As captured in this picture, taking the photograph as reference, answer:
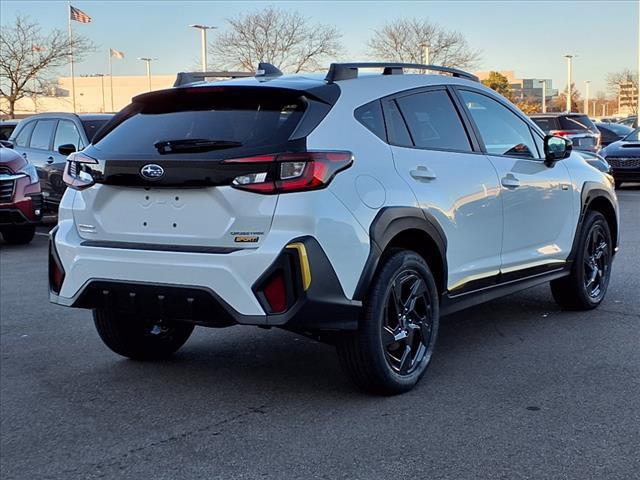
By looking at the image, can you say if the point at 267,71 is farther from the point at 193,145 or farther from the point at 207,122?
the point at 193,145

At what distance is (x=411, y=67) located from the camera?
5.12 m

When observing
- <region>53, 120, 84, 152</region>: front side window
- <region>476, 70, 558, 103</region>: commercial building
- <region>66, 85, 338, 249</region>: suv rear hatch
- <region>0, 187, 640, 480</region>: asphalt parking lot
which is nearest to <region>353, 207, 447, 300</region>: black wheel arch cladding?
<region>66, 85, 338, 249</region>: suv rear hatch

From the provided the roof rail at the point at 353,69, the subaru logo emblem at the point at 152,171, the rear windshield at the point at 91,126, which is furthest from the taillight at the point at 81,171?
the rear windshield at the point at 91,126

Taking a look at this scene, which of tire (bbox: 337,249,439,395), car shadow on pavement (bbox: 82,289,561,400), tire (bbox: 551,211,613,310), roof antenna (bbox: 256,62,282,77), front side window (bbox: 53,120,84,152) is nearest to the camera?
tire (bbox: 337,249,439,395)

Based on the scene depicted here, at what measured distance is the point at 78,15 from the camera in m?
47.6

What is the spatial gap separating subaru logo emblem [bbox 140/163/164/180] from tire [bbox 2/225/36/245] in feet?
27.0

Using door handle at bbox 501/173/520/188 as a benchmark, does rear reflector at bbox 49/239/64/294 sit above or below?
below

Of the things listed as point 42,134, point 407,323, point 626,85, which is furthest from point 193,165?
point 626,85

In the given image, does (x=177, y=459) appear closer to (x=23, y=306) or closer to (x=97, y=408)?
(x=97, y=408)

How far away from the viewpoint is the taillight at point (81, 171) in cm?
448

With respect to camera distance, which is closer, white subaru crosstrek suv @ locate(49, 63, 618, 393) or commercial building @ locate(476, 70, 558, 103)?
white subaru crosstrek suv @ locate(49, 63, 618, 393)

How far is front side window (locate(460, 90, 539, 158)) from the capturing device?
548 centimetres

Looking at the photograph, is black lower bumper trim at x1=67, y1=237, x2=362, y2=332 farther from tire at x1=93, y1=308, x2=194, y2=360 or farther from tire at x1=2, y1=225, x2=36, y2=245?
tire at x1=2, y1=225, x2=36, y2=245

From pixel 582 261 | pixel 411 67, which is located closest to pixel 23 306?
pixel 411 67
